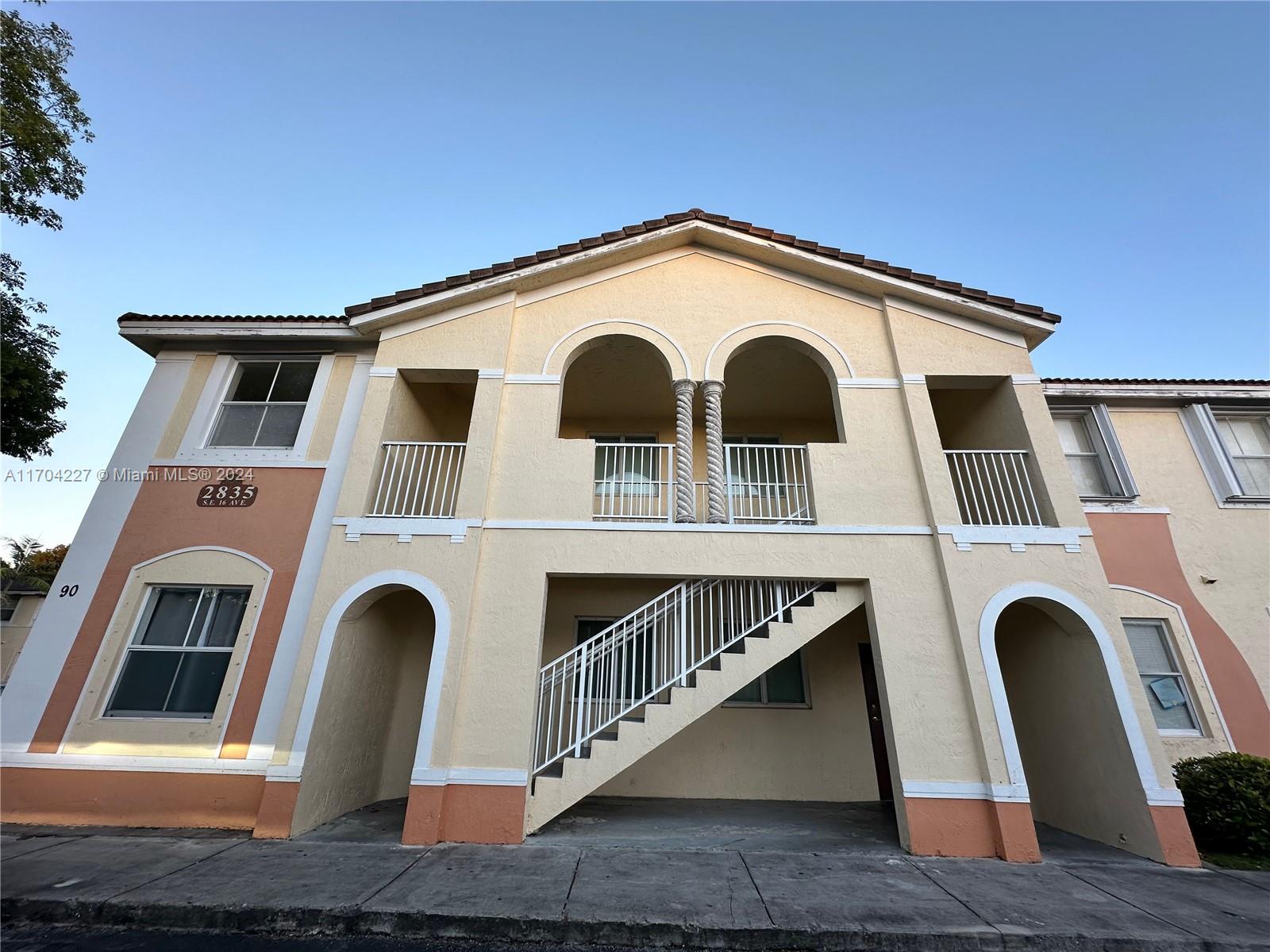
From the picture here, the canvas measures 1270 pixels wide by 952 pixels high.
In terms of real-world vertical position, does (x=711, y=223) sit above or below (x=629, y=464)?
above

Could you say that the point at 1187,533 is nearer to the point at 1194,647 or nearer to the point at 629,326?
the point at 1194,647

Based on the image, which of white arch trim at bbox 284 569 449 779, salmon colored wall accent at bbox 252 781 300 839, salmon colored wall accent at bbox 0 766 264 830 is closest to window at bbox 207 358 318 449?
white arch trim at bbox 284 569 449 779

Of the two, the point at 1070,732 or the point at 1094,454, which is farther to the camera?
the point at 1094,454

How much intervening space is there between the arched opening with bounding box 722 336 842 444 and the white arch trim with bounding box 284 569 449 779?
526 cm

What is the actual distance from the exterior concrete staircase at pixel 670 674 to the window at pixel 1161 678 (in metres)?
4.51

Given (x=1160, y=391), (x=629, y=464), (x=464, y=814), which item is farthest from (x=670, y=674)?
(x=1160, y=391)

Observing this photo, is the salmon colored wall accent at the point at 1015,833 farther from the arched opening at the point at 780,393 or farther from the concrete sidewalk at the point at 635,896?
the arched opening at the point at 780,393

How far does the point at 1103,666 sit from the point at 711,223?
25.1 ft

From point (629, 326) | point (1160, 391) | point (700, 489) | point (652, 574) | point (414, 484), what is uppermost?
point (629, 326)

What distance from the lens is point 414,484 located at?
7402mm

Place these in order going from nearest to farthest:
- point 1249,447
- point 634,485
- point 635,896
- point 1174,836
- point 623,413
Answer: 1. point 635,896
2. point 1174,836
3. point 634,485
4. point 1249,447
5. point 623,413

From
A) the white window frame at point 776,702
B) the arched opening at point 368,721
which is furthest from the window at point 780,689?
the arched opening at point 368,721

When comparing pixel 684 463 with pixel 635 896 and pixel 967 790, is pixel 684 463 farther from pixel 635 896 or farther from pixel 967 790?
pixel 967 790

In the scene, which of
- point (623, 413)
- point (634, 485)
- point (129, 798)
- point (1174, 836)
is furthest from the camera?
point (623, 413)
